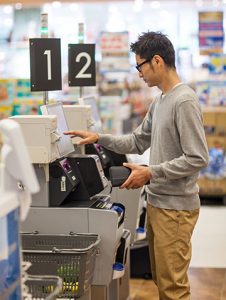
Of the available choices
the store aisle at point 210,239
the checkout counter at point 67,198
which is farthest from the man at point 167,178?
the store aisle at point 210,239

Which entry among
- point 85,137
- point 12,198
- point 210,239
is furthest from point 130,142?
point 210,239

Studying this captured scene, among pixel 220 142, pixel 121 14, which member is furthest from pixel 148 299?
pixel 121 14

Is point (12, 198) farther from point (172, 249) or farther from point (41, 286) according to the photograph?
point (172, 249)

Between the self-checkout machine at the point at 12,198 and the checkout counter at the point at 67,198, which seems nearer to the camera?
the self-checkout machine at the point at 12,198

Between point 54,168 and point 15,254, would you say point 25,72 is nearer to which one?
point 54,168

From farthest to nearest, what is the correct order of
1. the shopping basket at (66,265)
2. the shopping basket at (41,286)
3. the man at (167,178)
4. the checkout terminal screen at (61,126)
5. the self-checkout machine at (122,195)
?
the self-checkout machine at (122,195), the checkout terminal screen at (61,126), the man at (167,178), the shopping basket at (66,265), the shopping basket at (41,286)

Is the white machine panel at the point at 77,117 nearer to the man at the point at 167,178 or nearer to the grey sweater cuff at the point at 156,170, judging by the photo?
the man at the point at 167,178

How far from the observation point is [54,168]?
4.14 metres

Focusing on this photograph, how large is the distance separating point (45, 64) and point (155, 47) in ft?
3.06

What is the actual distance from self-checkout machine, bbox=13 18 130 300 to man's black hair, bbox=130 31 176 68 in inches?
26.5

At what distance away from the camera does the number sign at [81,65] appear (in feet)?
17.5

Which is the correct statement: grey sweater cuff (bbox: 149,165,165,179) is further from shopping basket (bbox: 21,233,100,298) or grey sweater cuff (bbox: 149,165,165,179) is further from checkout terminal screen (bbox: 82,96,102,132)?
checkout terminal screen (bbox: 82,96,102,132)

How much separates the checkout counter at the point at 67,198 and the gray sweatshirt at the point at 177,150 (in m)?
0.34

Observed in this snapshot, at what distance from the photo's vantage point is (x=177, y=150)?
393cm
